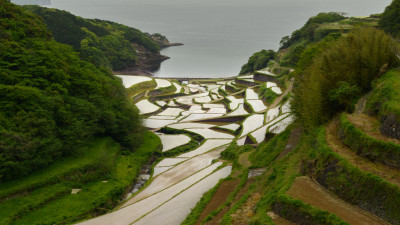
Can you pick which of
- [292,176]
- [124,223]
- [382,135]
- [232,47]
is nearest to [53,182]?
[124,223]

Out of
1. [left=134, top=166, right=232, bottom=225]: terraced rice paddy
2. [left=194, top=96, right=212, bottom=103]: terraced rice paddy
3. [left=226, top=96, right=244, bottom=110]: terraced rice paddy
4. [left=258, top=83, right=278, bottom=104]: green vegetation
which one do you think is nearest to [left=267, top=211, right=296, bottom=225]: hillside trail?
[left=134, top=166, right=232, bottom=225]: terraced rice paddy

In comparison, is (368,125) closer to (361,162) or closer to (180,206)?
(361,162)

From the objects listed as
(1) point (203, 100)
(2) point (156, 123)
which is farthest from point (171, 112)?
(1) point (203, 100)

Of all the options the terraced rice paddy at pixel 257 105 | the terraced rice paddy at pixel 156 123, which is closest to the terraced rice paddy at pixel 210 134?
the terraced rice paddy at pixel 156 123

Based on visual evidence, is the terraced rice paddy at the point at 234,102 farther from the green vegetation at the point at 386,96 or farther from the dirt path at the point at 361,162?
the dirt path at the point at 361,162

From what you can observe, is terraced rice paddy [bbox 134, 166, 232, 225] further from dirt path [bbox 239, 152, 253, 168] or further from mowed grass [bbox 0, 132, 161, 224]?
mowed grass [bbox 0, 132, 161, 224]

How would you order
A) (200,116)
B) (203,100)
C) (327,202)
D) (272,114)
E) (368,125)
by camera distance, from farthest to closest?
1. (203,100)
2. (200,116)
3. (272,114)
4. (368,125)
5. (327,202)
